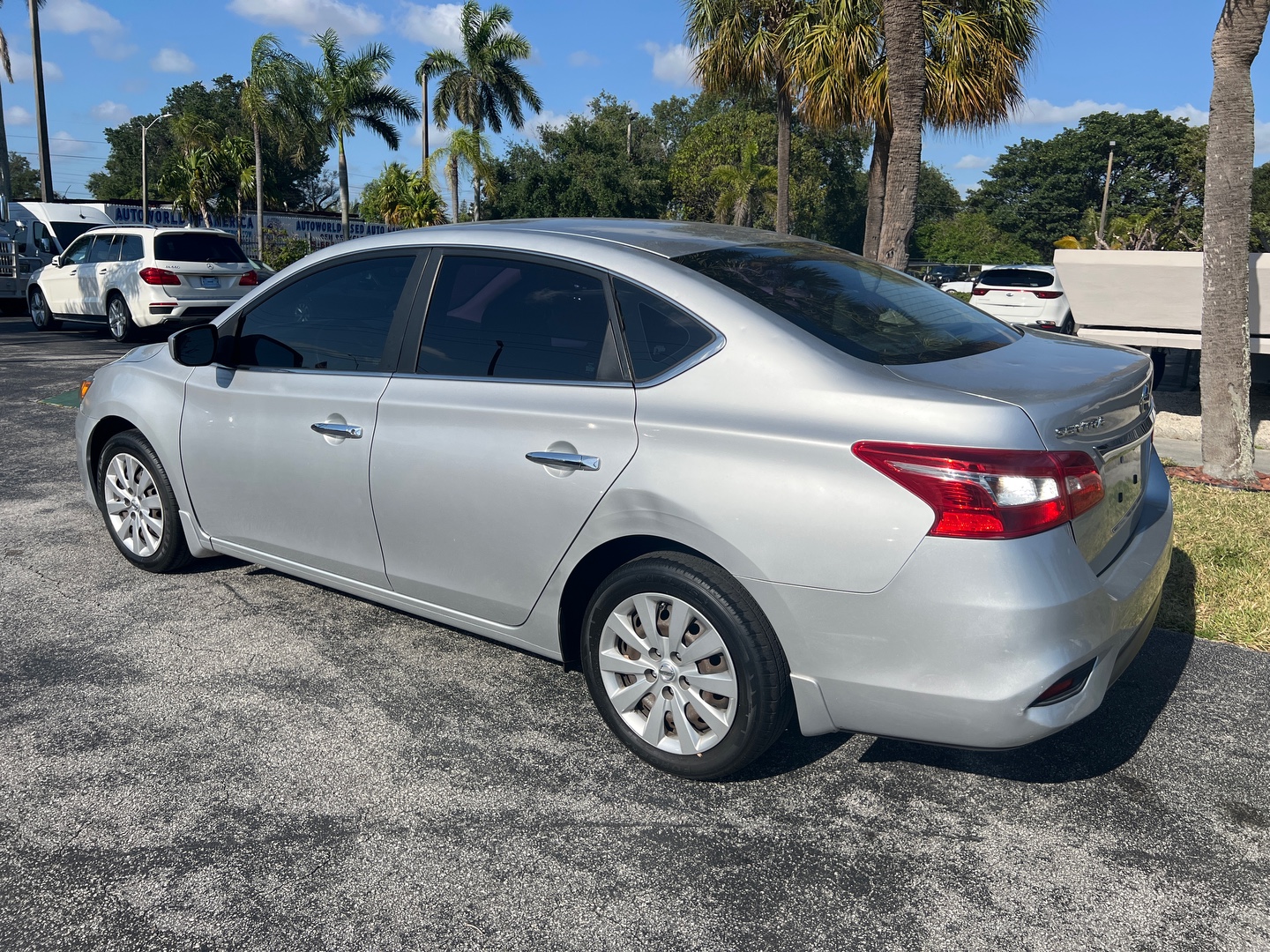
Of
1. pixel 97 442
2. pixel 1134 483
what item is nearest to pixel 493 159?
pixel 97 442

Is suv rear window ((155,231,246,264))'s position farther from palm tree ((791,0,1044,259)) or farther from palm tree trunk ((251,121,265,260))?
palm tree trunk ((251,121,265,260))

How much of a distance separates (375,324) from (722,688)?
1.89 meters

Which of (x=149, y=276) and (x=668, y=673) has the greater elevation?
(x=149, y=276)

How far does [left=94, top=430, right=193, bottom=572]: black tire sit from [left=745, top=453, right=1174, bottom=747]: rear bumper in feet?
9.95

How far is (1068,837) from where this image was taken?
2859 millimetres

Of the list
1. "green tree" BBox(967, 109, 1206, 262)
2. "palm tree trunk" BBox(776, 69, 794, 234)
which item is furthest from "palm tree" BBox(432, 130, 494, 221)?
"green tree" BBox(967, 109, 1206, 262)

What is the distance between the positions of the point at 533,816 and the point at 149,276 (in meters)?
14.3

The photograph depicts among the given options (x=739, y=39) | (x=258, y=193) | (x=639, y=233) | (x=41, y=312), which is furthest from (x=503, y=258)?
(x=258, y=193)

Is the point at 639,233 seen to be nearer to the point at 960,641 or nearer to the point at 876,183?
the point at 960,641

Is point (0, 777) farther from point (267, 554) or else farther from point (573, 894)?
point (573, 894)

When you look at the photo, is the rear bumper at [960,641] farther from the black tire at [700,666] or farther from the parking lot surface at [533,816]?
the parking lot surface at [533,816]

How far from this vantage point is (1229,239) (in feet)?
22.7

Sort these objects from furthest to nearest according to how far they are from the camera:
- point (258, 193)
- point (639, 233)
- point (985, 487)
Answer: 1. point (258, 193)
2. point (639, 233)
3. point (985, 487)

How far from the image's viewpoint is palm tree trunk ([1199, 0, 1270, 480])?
680 centimetres
